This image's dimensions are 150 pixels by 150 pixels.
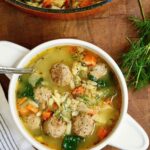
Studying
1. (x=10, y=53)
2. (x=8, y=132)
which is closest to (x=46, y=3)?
(x=10, y=53)

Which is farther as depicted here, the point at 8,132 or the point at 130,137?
the point at 8,132

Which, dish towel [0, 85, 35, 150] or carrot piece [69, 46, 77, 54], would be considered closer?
carrot piece [69, 46, 77, 54]

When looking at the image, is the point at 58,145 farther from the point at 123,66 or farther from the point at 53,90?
the point at 123,66

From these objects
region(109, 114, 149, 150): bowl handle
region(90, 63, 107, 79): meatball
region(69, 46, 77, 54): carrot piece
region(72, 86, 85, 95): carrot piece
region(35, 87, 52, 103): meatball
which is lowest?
region(109, 114, 149, 150): bowl handle

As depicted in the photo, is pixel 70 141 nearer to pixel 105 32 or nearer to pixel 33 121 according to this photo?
pixel 33 121

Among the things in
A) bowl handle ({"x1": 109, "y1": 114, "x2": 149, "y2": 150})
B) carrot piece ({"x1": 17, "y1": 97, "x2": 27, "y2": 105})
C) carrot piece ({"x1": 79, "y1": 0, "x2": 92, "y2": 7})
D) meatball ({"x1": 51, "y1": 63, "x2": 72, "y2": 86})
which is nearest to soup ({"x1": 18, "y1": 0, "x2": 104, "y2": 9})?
carrot piece ({"x1": 79, "y1": 0, "x2": 92, "y2": 7})

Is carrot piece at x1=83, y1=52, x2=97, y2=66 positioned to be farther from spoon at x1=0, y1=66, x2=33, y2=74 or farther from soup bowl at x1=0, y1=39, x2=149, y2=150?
spoon at x1=0, y1=66, x2=33, y2=74

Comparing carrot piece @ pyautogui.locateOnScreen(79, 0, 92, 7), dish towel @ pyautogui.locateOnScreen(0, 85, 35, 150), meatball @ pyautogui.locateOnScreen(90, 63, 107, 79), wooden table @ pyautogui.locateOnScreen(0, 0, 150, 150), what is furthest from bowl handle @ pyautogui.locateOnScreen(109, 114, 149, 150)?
carrot piece @ pyautogui.locateOnScreen(79, 0, 92, 7)

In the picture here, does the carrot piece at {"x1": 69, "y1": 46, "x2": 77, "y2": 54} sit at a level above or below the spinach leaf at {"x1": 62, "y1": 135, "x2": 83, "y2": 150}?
above
